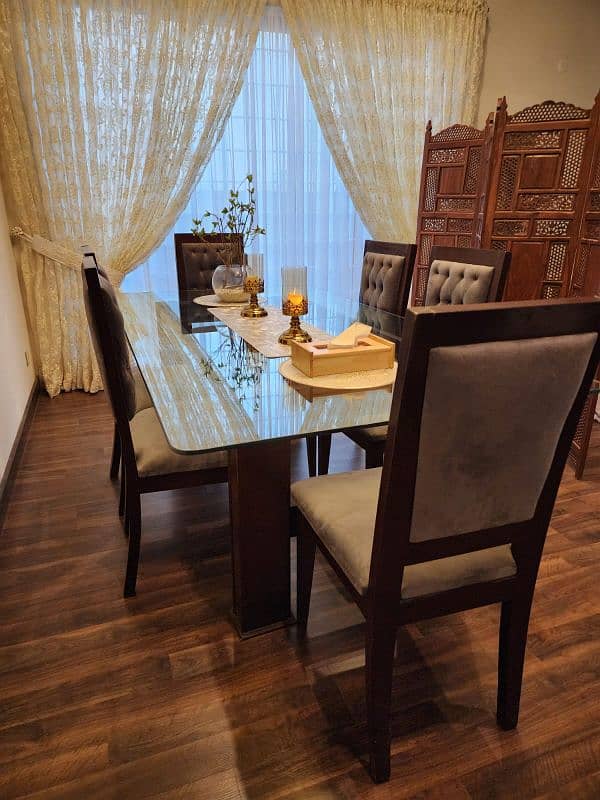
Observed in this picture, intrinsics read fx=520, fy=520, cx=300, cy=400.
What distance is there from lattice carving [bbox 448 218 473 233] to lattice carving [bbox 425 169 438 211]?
8.9 inches

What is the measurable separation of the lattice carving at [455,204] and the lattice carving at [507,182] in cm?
25

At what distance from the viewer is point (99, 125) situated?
10.4 ft

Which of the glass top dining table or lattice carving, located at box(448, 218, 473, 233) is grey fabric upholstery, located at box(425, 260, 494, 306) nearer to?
the glass top dining table

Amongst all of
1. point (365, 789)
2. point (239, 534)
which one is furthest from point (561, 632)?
point (239, 534)

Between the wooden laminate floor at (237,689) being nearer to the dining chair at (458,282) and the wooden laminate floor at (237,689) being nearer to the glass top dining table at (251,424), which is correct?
the glass top dining table at (251,424)

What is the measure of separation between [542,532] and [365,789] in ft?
2.29

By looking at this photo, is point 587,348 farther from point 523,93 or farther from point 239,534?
point 523,93

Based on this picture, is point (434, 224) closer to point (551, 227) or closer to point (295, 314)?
point (551, 227)

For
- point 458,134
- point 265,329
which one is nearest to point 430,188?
point 458,134

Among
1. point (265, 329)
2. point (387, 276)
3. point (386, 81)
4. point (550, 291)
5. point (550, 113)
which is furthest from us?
point (386, 81)

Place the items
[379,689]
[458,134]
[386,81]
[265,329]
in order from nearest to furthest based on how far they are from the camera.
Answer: [379,689], [265,329], [458,134], [386,81]

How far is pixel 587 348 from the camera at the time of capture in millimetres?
951

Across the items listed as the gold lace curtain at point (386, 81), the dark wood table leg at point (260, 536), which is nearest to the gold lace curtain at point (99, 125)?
the gold lace curtain at point (386, 81)

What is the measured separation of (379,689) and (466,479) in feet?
1.68
